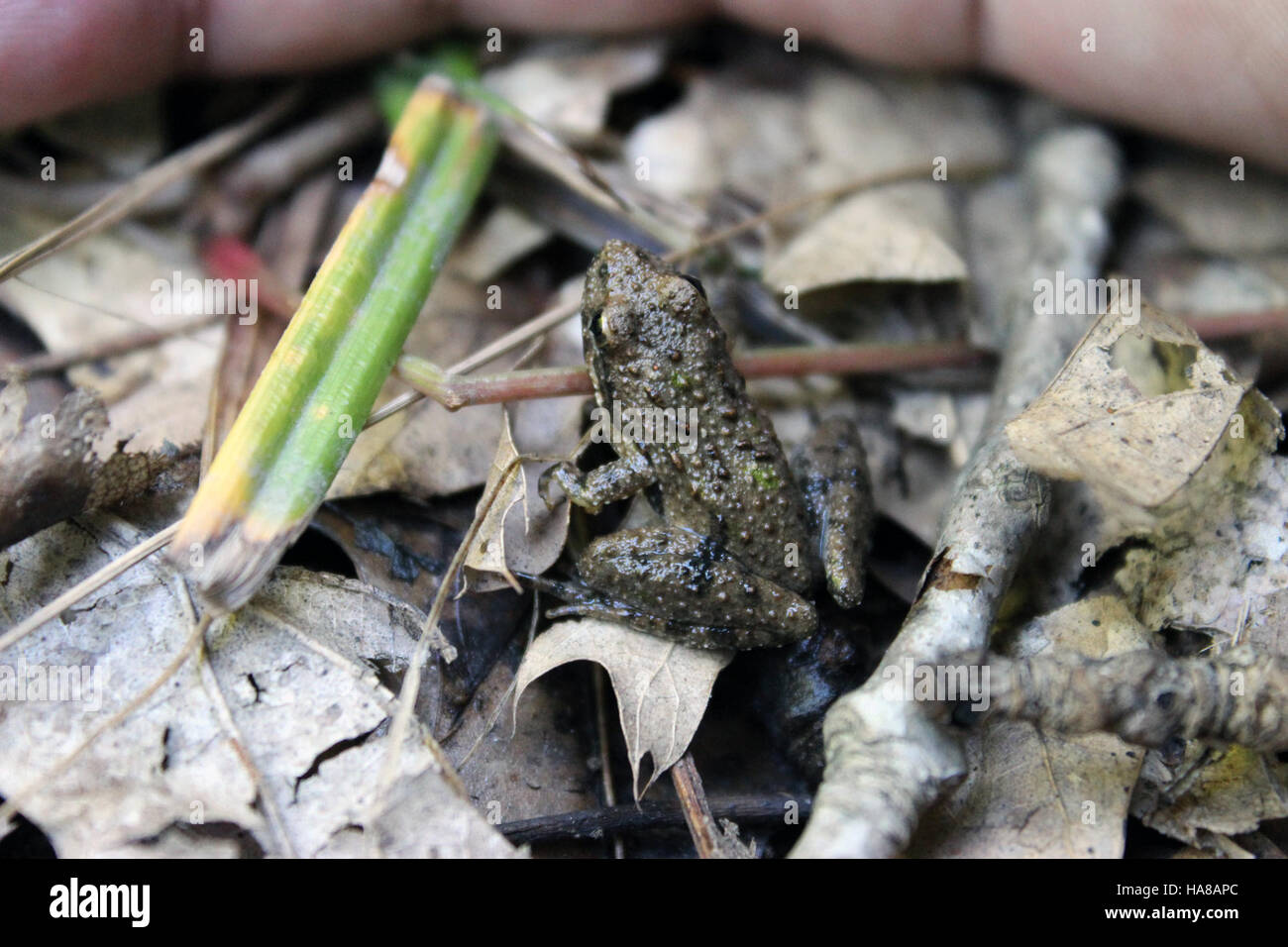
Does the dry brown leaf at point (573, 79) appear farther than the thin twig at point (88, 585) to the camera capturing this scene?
Yes

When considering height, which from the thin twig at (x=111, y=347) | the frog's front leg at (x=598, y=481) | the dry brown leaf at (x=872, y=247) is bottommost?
the frog's front leg at (x=598, y=481)

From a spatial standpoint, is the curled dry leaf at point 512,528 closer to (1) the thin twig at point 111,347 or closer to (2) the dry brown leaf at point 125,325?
(2) the dry brown leaf at point 125,325

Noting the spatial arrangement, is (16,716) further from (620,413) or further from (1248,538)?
(1248,538)

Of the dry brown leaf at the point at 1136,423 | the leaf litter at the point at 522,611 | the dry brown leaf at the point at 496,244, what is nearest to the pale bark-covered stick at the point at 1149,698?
the leaf litter at the point at 522,611

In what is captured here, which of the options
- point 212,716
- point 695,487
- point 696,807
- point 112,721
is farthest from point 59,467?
point 696,807

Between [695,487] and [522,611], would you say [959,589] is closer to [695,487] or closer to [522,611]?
[695,487]
